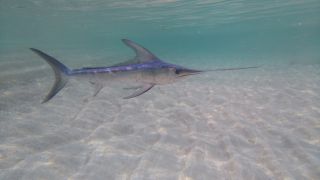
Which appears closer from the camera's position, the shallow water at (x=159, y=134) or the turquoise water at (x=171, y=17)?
the shallow water at (x=159, y=134)

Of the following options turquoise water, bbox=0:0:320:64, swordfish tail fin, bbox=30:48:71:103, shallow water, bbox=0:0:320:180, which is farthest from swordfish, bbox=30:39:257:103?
turquoise water, bbox=0:0:320:64

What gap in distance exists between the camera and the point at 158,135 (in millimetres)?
6852

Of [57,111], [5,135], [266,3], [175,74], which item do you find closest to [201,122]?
[175,74]

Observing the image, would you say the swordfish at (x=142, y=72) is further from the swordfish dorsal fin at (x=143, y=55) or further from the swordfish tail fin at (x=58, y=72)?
the swordfish tail fin at (x=58, y=72)

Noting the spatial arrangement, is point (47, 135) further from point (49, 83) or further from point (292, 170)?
point (49, 83)

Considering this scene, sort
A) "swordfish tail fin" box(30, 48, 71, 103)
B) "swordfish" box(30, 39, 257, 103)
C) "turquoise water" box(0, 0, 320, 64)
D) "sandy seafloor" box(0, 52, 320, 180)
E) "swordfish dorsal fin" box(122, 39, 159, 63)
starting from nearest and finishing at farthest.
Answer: "swordfish" box(30, 39, 257, 103) < "swordfish dorsal fin" box(122, 39, 159, 63) < "swordfish tail fin" box(30, 48, 71, 103) < "sandy seafloor" box(0, 52, 320, 180) < "turquoise water" box(0, 0, 320, 64)

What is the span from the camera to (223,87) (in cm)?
1270

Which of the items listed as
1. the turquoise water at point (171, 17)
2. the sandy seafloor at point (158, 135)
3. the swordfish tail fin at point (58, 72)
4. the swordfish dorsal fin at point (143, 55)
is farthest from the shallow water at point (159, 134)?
the turquoise water at point (171, 17)

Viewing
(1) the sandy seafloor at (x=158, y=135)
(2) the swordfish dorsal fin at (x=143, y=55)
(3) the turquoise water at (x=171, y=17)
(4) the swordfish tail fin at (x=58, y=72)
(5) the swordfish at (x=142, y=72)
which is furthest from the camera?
(3) the turquoise water at (x=171, y=17)

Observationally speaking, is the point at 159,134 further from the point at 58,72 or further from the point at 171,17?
the point at 171,17

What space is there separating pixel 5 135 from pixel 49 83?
615cm

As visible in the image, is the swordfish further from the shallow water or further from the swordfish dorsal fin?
the shallow water

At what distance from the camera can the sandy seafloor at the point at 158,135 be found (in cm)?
520

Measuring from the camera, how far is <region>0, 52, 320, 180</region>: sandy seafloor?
520 cm
